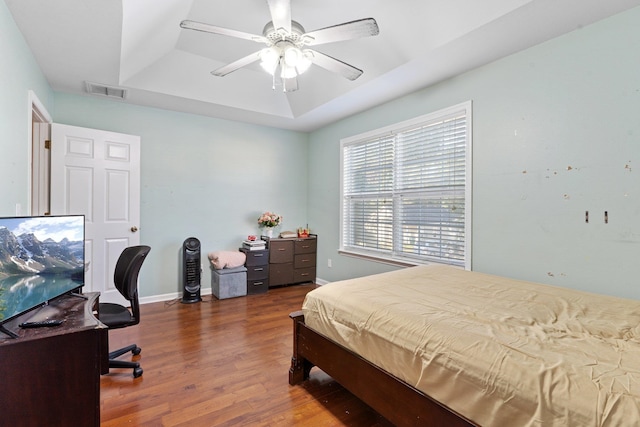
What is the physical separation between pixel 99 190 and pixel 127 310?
1815mm

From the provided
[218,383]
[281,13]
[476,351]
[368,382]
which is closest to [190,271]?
[218,383]

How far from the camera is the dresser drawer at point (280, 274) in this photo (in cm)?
451

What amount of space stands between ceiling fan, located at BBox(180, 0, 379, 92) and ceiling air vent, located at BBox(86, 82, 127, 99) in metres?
1.71

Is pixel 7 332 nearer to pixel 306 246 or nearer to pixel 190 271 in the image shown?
pixel 190 271

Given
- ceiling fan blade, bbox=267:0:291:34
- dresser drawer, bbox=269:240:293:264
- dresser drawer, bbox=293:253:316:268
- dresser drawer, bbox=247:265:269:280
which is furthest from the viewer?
dresser drawer, bbox=293:253:316:268

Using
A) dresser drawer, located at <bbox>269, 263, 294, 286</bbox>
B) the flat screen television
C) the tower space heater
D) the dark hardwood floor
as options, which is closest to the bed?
the dark hardwood floor

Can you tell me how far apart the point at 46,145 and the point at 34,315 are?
248 cm

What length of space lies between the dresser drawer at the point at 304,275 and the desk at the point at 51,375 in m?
3.41

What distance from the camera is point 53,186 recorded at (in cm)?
314

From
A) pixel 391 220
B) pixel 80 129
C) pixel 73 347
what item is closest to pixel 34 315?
pixel 73 347

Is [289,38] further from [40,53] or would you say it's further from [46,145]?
[46,145]

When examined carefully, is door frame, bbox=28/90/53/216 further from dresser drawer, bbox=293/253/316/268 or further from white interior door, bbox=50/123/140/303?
dresser drawer, bbox=293/253/316/268

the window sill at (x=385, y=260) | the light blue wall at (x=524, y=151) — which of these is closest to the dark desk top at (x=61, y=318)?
the light blue wall at (x=524, y=151)

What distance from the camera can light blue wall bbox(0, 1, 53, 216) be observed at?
186 centimetres
